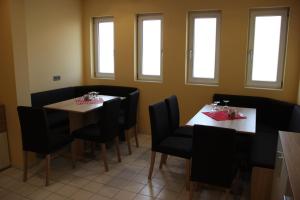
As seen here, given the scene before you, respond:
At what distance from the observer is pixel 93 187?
2857 millimetres

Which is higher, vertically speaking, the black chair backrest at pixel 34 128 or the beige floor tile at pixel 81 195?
the black chair backrest at pixel 34 128

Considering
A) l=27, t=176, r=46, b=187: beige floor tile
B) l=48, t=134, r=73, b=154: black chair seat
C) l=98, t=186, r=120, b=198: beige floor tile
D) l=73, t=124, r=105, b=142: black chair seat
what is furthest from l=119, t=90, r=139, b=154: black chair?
l=27, t=176, r=46, b=187: beige floor tile

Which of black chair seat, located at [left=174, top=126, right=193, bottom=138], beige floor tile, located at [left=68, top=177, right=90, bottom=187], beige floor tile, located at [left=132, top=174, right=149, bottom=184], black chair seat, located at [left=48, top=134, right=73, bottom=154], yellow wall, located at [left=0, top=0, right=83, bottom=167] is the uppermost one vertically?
yellow wall, located at [left=0, top=0, right=83, bottom=167]

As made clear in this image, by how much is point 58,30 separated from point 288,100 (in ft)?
11.8

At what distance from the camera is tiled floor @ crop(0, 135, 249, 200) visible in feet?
8.84

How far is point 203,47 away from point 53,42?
236 cm

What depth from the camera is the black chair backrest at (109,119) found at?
3082 mm

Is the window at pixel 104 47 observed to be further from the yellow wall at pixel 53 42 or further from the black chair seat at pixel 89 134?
the black chair seat at pixel 89 134

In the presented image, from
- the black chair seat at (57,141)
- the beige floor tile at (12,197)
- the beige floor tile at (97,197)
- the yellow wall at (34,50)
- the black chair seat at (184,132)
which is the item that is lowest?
the beige floor tile at (12,197)

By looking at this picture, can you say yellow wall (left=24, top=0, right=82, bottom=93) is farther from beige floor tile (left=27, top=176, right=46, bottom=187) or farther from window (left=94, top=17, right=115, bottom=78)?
beige floor tile (left=27, top=176, right=46, bottom=187)

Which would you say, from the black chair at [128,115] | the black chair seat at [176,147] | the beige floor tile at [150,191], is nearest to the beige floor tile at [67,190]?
the beige floor tile at [150,191]

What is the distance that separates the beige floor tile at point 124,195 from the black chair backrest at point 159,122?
1.81 feet

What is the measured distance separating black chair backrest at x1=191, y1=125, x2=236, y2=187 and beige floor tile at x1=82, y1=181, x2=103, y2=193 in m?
1.11

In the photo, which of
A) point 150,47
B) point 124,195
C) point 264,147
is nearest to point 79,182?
point 124,195
